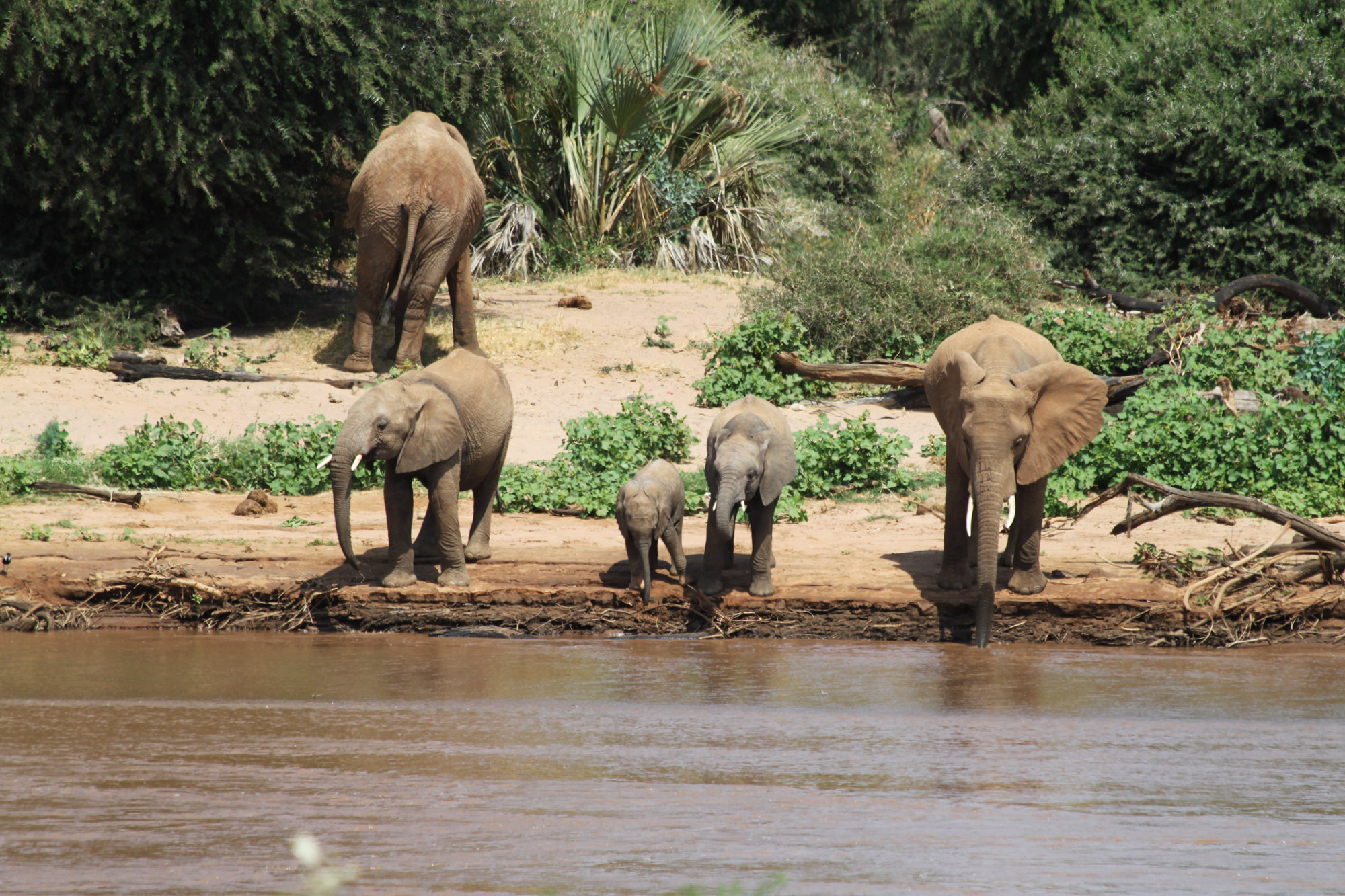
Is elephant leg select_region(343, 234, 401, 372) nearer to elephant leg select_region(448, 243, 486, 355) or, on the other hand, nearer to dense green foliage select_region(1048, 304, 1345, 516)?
elephant leg select_region(448, 243, 486, 355)

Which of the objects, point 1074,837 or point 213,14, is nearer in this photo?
point 1074,837

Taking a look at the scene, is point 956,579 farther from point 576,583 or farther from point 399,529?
point 399,529

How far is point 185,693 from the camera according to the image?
6.22 m

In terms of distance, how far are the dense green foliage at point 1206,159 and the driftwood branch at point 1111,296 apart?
124 inches

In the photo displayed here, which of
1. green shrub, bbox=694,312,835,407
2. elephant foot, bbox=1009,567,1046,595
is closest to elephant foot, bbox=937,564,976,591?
elephant foot, bbox=1009,567,1046,595

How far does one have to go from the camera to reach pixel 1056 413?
293 inches

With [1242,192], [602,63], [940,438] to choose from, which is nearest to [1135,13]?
[1242,192]

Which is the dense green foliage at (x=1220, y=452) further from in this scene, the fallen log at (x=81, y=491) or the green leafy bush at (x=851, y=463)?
the fallen log at (x=81, y=491)

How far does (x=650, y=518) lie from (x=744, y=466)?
576mm

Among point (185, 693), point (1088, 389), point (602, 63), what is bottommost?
point (185, 693)

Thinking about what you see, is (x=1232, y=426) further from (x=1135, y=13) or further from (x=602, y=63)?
(x=1135, y=13)

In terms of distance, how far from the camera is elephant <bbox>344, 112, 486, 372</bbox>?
12.5m

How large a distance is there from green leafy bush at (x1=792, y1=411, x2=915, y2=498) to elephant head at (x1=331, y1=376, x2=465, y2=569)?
A: 3424mm

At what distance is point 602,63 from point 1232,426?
34.5 ft
